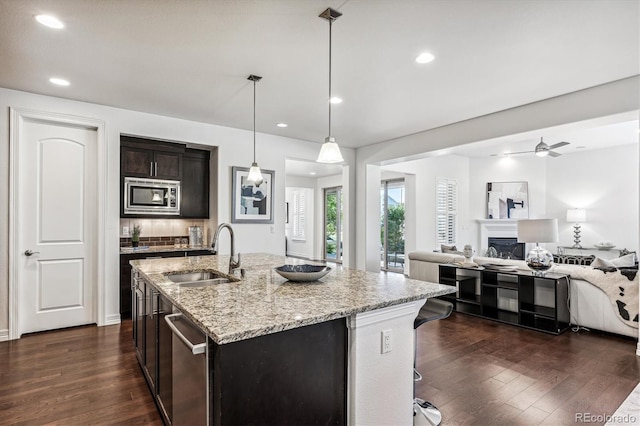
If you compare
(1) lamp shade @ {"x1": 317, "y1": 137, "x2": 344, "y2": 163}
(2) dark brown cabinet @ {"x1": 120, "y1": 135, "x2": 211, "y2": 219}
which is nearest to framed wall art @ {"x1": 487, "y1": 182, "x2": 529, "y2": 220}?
(2) dark brown cabinet @ {"x1": 120, "y1": 135, "x2": 211, "y2": 219}

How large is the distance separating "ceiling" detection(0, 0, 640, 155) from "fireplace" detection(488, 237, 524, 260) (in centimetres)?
496

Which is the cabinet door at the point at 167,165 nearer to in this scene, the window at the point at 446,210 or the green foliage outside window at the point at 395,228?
the green foliage outside window at the point at 395,228

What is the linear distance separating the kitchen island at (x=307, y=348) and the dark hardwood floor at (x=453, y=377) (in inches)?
26.3

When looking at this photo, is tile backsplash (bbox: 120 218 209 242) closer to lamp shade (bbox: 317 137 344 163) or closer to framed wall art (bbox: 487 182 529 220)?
lamp shade (bbox: 317 137 344 163)

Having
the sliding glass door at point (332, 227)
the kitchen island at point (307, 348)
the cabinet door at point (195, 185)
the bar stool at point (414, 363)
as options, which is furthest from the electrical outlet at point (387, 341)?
the sliding glass door at point (332, 227)

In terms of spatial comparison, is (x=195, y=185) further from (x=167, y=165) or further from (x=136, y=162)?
(x=136, y=162)

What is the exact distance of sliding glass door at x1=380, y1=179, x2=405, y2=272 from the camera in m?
8.15

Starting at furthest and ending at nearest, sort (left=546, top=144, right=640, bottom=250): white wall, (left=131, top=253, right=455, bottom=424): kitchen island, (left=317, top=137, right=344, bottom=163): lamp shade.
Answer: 1. (left=546, top=144, right=640, bottom=250): white wall
2. (left=317, top=137, right=344, bottom=163): lamp shade
3. (left=131, top=253, right=455, bottom=424): kitchen island

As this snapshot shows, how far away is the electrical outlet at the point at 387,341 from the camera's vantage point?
1737mm

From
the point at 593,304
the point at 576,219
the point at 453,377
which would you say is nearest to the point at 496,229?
the point at 576,219

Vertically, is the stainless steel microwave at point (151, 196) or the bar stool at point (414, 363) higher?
the stainless steel microwave at point (151, 196)

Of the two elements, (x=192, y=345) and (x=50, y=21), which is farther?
(x=50, y=21)

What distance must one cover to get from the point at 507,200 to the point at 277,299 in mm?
7908

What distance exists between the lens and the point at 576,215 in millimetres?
7195
